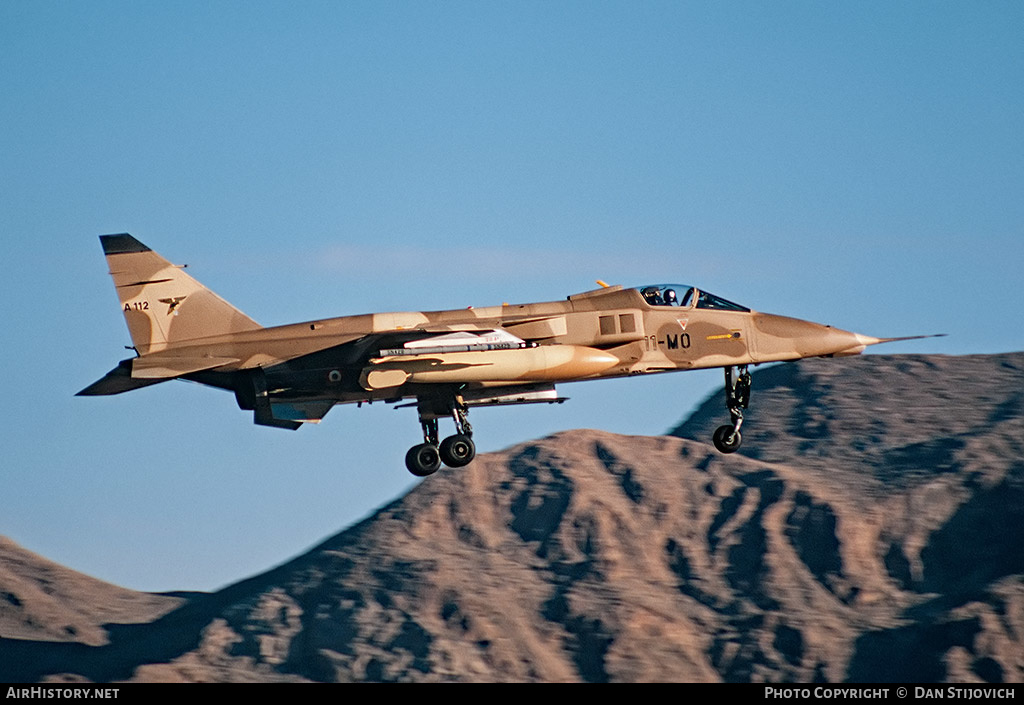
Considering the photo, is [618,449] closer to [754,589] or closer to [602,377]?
[754,589]

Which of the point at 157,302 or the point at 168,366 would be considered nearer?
the point at 168,366

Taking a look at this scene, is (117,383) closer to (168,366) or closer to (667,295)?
(168,366)

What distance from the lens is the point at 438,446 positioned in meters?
32.3

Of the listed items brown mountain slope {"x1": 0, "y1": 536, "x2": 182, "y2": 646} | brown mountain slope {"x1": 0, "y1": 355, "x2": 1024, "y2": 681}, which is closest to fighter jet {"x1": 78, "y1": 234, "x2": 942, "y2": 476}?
brown mountain slope {"x1": 0, "y1": 355, "x2": 1024, "y2": 681}

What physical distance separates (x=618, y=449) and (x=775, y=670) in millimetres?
43666

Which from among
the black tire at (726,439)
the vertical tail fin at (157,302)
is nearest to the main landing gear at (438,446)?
the vertical tail fin at (157,302)

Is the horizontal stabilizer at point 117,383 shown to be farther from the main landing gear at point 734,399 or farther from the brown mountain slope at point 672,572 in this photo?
the brown mountain slope at point 672,572

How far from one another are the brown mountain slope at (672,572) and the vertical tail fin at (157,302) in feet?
275

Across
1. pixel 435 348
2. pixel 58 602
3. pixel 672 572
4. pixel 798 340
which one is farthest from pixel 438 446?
pixel 672 572

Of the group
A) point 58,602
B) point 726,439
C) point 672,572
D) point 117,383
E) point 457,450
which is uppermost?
point 117,383

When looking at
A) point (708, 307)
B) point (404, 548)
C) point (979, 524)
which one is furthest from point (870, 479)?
point (708, 307)

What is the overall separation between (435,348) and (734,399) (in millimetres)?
8129

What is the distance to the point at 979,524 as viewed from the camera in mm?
138375

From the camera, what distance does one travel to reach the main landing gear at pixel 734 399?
33.0 metres
